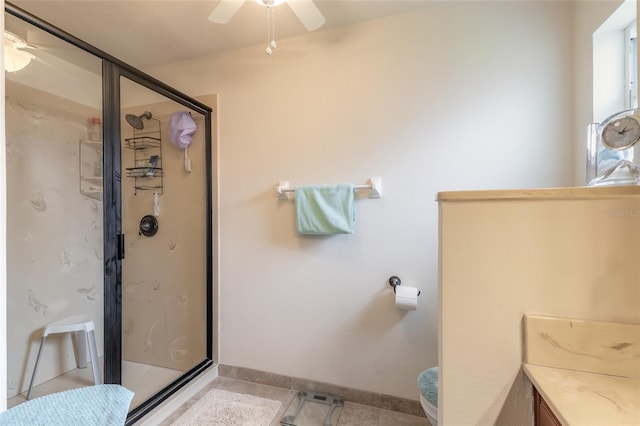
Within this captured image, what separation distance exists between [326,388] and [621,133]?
6.41 ft

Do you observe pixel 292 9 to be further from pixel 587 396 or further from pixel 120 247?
pixel 587 396

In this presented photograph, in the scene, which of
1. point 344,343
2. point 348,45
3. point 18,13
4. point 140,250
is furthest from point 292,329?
point 18,13

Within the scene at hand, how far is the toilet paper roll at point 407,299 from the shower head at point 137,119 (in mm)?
1999

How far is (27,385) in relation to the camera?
1.71 metres

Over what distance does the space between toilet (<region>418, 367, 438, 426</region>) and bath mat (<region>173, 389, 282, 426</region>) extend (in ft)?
3.06

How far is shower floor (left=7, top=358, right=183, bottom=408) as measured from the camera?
1708mm

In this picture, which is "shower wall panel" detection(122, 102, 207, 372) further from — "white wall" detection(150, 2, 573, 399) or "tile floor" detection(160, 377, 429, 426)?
"tile floor" detection(160, 377, 429, 426)

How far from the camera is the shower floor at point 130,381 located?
1.71m

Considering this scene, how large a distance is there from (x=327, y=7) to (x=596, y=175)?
5.22ft

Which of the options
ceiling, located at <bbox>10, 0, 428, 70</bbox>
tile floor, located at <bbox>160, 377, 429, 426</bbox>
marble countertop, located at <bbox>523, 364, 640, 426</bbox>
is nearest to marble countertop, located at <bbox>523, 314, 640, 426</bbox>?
marble countertop, located at <bbox>523, 364, 640, 426</bbox>

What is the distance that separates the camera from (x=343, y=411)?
1.72 meters

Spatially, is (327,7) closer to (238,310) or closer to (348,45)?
(348,45)

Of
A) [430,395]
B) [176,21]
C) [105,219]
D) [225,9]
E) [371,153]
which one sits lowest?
[430,395]

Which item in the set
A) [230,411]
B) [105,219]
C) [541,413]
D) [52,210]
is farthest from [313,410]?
[52,210]
